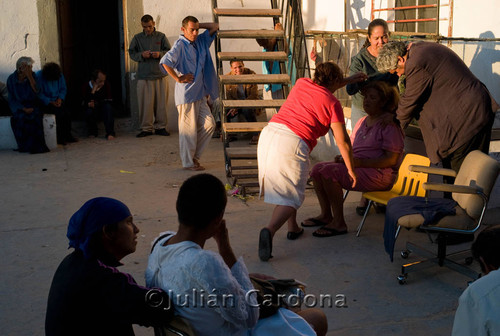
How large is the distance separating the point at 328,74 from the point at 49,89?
632 centimetres

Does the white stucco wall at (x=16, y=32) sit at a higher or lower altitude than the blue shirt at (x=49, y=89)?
higher

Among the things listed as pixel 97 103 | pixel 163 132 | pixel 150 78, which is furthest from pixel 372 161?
pixel 97 103

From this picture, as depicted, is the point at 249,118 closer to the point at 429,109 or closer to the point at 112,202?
the point at 429,109

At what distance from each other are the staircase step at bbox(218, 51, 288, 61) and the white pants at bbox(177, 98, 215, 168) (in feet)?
2.14

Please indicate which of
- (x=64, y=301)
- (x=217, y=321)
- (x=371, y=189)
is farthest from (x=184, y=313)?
(x=371, y=189)

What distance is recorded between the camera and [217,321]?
2393mm

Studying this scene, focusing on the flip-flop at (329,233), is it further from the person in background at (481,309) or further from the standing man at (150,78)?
the standing man at (150,78)

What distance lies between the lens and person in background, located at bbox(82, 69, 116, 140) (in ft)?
34.0

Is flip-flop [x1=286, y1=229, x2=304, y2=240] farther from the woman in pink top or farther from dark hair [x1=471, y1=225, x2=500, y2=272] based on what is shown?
dark hair [x1=471, y1=225, x2=500, y2=272]

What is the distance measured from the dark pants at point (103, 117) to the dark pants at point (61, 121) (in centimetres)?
41

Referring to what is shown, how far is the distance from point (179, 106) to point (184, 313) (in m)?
5.66

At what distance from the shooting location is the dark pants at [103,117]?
34.0 feet

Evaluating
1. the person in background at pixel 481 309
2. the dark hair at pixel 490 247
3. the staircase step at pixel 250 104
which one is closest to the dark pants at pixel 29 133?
the staircase step at pixel 250 104

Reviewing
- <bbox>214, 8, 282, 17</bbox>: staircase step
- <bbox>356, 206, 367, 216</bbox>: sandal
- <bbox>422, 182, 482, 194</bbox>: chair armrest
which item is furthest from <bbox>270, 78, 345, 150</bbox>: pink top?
<bbox>214, 8, 282, 17</bbox>: staircase step
